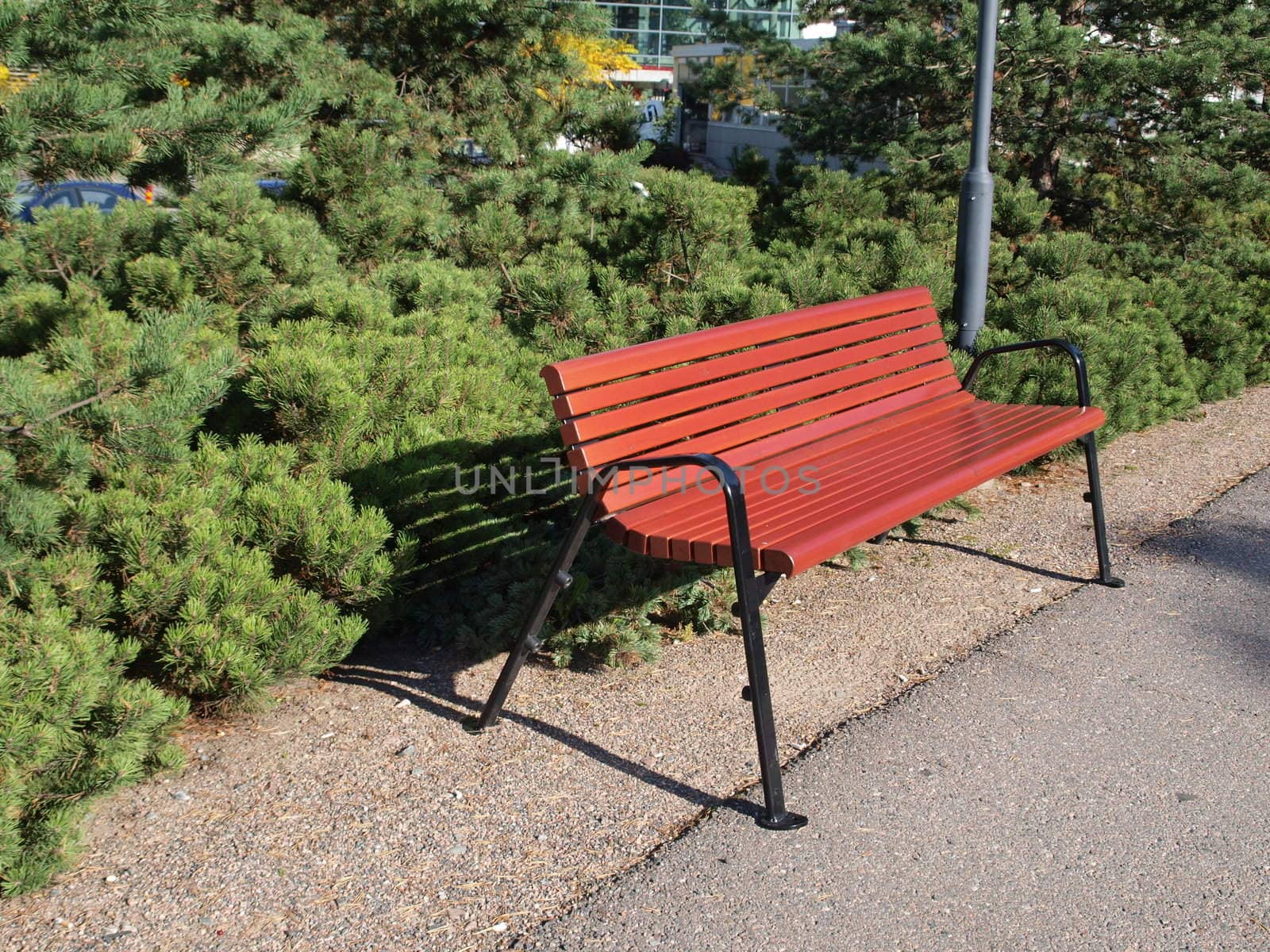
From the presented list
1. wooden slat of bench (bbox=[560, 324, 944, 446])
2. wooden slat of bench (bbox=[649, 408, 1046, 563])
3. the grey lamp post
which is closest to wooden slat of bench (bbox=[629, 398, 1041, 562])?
wooden slat of bench (bbox=[649, 408, 1046, 563])

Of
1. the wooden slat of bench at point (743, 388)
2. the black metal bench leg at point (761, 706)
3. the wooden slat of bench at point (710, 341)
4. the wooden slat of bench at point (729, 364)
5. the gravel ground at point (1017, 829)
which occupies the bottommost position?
the gravel ground at point (1017, 829)

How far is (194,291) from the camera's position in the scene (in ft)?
17.3

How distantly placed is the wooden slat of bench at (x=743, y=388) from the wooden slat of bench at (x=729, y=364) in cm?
2

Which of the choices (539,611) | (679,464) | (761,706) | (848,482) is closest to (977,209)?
(848,482)

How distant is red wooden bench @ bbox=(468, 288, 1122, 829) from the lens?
3139mm

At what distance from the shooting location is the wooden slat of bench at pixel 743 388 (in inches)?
138

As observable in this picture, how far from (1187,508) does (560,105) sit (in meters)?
4.63

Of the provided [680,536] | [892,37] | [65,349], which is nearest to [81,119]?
[65,349]

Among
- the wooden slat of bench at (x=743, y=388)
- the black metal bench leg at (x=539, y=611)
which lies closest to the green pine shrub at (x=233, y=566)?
the black metal bench leg at (x=539, y=611)

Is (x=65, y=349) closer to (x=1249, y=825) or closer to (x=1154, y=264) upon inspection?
(x=1249, y=825)

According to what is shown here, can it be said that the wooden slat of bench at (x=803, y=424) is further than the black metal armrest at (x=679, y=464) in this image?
Yes

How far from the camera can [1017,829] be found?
2.98m

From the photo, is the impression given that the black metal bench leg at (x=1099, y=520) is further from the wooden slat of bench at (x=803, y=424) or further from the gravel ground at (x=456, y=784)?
the wooden slat of bench at (x=803, y=424)

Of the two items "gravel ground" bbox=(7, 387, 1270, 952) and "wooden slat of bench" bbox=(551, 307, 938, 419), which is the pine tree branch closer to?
"gravel ground" bbox=(7, 387, 1270, 952)
